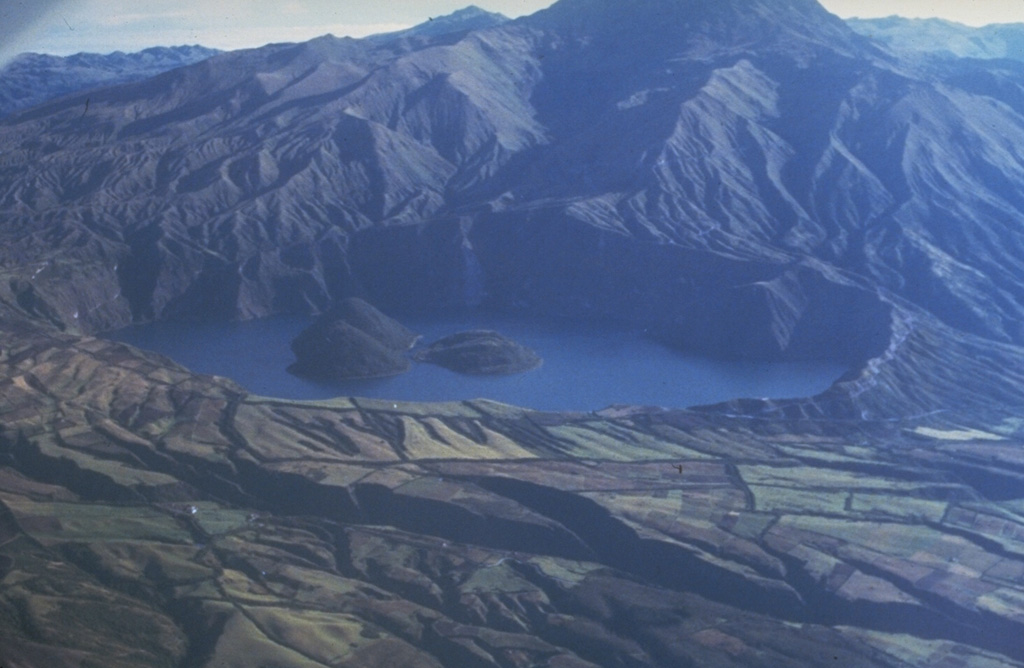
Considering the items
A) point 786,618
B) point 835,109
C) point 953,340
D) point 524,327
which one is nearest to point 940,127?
point 835,109

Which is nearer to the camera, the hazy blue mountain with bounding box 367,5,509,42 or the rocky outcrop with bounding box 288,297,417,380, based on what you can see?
the rocky outcrop with bounding box 288,297,417,380

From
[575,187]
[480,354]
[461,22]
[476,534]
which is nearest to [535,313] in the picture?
[480,354]

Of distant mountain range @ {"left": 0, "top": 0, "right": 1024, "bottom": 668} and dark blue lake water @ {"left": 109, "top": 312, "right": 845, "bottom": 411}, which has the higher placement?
distant mountain range @ {"left": 0, "top": 0, "right": 1024, "bottom": 668}

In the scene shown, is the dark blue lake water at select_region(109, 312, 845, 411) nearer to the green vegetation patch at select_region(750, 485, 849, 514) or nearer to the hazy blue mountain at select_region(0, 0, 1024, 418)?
the hazy blue mountain at select_region(0, 0, 1024, 418)

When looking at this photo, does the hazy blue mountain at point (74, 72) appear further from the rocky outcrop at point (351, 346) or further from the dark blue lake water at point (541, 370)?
the rocky outcrop at point (351, 346)

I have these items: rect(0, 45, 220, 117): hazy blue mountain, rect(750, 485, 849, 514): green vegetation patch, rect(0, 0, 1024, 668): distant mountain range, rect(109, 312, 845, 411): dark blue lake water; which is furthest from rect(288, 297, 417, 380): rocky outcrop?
rect(0, 45, 220, 117): hazy blue mountain

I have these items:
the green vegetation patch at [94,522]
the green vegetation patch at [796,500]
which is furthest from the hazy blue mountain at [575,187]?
the green vegetation patch at [94,522]

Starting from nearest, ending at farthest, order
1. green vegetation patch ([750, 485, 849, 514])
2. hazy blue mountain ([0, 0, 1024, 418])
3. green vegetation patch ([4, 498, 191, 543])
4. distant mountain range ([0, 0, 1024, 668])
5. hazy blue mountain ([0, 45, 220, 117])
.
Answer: distant mountain range ([0, 0, 1024, 668]) < green vegetation patch ([4, 498, 191, 543]) < green vegetation patch ([750, 485, 849, 514]) < hazy blue mountain ([0, 0, 1024, 418]) < hazy blue mountain ([0, 45, 220, 117])
